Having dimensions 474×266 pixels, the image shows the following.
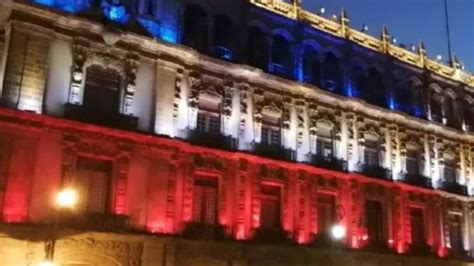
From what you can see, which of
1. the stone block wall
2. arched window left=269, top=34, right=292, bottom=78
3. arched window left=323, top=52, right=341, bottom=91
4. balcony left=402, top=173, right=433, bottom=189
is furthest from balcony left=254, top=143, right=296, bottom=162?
the stone block wall

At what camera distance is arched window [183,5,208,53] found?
29125mm

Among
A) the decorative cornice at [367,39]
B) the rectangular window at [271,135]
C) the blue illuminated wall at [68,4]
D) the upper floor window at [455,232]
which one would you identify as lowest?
the upper floor window at [455,232]

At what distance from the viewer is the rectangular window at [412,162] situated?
3647cm

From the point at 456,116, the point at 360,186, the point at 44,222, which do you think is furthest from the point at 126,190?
the point at 456,116

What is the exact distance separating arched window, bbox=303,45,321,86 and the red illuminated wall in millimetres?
5649

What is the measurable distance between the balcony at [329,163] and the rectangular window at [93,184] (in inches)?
450

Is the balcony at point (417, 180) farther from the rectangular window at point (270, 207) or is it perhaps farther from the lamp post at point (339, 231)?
the rectangular window at point (270, 207)

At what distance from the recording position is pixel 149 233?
24438 mm

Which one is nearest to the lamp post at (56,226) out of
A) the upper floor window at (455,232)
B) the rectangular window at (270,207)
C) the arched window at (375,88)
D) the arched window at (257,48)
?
the rectangular window at (270,207)

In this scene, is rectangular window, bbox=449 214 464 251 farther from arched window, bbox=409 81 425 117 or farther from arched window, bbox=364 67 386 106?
arched window, bbox=364 67 386 106

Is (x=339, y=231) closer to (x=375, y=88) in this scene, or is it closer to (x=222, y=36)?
(x=375, y=88)

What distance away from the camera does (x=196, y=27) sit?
1166 inches

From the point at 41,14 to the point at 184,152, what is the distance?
8.53 meters

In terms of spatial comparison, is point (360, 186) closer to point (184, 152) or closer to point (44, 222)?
point (184, 152)
